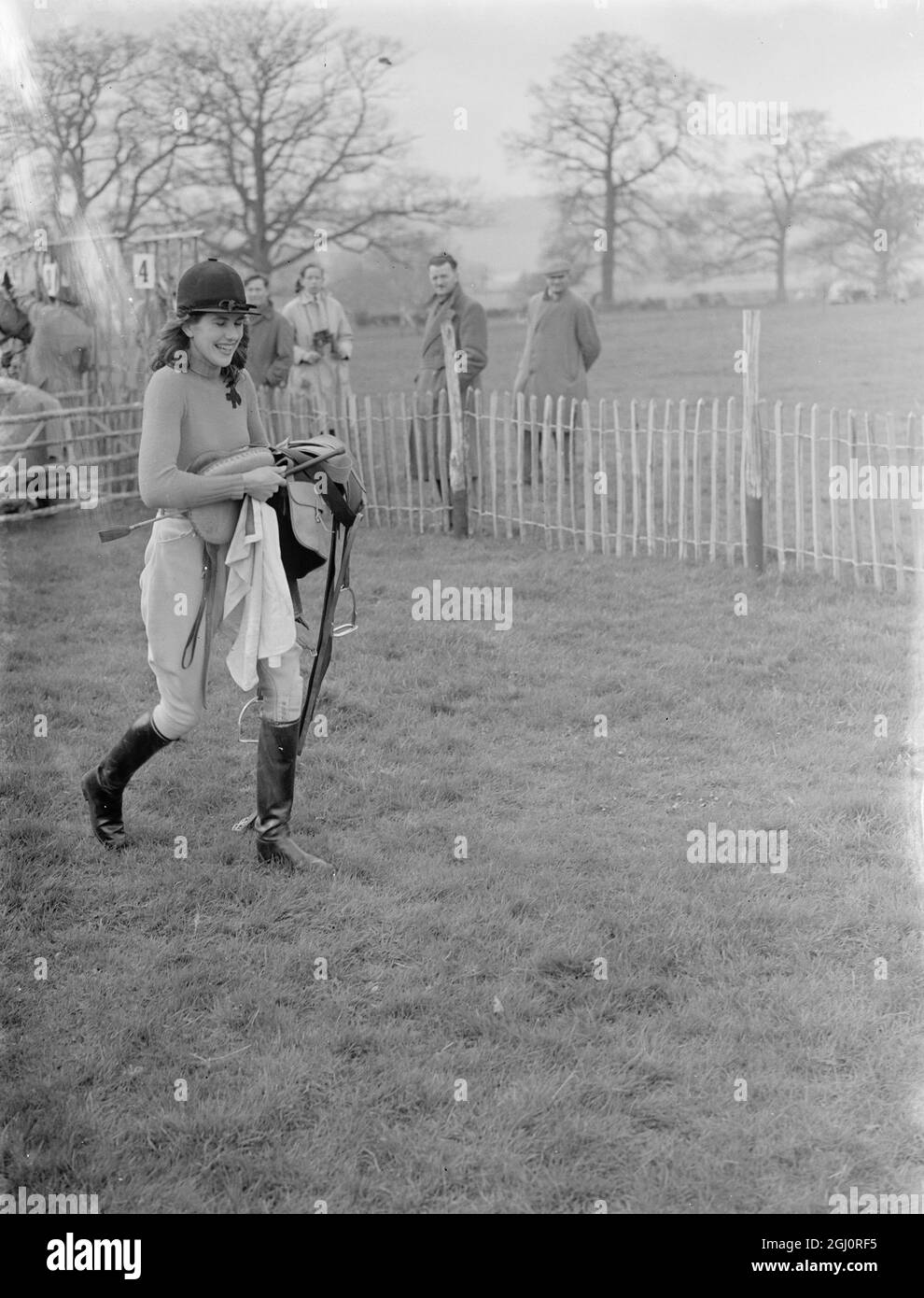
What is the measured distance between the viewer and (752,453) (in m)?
8.55

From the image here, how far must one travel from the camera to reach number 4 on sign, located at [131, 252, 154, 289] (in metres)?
13.2

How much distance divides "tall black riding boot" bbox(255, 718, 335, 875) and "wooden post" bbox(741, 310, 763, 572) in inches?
182

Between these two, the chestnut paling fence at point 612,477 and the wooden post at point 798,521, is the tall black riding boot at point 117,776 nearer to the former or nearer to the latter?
the chestnut paling fence at point 612,477

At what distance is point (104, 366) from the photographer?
13.2 metres

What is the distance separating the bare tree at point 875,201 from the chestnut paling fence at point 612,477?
23.2 feet

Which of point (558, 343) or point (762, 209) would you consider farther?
point (762, 209)

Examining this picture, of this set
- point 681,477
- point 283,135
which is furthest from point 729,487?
point 283,135

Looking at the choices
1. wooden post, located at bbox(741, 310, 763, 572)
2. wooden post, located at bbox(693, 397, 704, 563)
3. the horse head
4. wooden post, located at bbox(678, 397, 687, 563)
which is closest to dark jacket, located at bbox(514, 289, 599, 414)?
wooden post, located at bbox(678, 397, 687, 563)

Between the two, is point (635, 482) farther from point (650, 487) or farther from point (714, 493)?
point (714, 493)

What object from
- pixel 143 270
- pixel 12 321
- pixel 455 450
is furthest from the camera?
pixel 143 270

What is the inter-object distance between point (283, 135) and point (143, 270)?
24.8 feet

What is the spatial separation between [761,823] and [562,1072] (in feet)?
6.15

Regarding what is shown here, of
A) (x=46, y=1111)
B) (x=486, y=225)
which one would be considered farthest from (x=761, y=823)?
(x=486, y=225)
